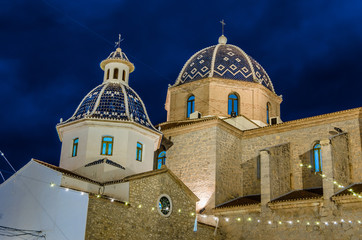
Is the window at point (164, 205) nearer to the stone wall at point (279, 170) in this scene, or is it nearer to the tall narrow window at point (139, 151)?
the tall narrow window at point (139, 151)

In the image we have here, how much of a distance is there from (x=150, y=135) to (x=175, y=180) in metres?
2.76

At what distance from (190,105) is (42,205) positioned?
12093 mm

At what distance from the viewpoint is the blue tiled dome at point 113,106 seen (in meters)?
19.9

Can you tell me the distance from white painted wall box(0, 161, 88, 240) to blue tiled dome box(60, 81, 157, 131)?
363 cm

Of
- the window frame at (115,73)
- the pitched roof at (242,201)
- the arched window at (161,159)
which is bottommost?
the pitched roof at (242,201)

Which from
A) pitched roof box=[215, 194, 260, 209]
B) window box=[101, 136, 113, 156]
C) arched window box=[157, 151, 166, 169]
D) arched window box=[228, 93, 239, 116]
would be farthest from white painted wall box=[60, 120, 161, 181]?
arched window box=[228, 93, 239, 116]

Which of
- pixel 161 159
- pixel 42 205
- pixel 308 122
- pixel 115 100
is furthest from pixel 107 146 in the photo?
pixel 308 122

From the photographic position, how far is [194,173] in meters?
22.6

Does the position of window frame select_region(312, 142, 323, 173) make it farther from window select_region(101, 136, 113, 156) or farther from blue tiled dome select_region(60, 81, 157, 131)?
window select_region(101, 136, 113, 156)

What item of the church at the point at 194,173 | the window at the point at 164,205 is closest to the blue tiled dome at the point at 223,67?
the church at the point at 194,173

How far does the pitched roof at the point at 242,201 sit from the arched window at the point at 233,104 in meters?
5.28

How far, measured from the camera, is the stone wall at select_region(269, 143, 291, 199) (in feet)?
67.8

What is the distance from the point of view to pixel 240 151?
24.1 meters

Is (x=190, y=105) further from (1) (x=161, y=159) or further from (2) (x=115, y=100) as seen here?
(2) (x=115, y=100)
